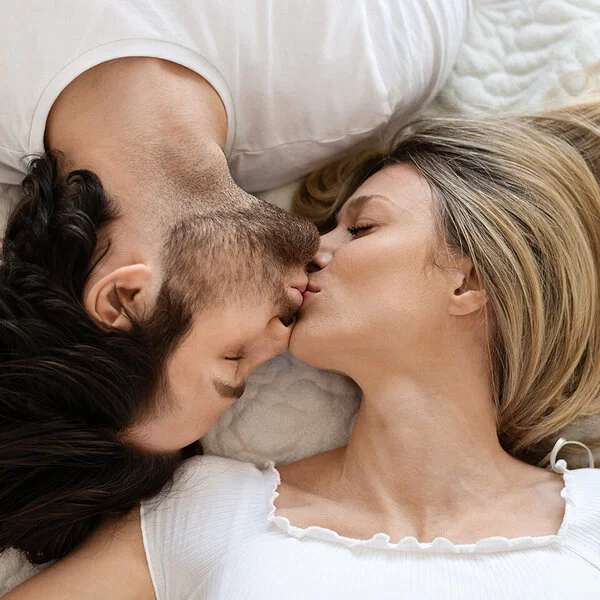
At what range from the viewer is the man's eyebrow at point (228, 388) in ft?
4.35

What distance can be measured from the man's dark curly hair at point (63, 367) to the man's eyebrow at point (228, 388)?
0.11 meters

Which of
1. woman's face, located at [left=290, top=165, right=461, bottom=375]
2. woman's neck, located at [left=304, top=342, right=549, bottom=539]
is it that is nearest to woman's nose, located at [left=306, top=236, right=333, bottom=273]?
woman's face, located at [left=290, top=165, right=461, bottom=375]

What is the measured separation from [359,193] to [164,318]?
20.1 inches

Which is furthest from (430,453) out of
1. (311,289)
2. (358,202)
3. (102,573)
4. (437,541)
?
(102,573)

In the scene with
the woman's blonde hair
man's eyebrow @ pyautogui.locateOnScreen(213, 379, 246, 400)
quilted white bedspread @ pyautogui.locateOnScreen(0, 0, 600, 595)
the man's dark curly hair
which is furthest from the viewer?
quilted white bedspread @ pyautogui.locateOnScreen(0, 0, 600, 595)

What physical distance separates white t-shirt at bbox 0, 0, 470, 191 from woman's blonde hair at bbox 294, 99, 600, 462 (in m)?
0.15

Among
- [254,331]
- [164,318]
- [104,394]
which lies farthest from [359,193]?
[104,394]

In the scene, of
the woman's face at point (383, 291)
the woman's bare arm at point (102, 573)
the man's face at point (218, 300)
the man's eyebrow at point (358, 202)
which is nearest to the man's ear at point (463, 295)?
the woman's face at point (383, 291)

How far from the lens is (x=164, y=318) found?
1.25 meters

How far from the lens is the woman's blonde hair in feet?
4.70

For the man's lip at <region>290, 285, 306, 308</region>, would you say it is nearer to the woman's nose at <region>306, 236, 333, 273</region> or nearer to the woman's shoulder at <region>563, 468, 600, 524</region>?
the woman's nose at <region>306, 236, 333, 273</region>

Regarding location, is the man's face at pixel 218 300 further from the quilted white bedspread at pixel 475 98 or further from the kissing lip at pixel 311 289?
the quilted white bedspread at pixel 475 98

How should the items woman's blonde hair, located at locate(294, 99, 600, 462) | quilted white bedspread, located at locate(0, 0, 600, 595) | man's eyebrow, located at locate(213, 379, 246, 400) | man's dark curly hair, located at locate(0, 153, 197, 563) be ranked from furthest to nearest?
quilted white bedspread, located at locate(0, 0, 600, 595), woman's blonde hair, located at locate(294, 99, 600, 462), man's eyebrow, located at locate(213, 379, 246, 400), man's dark curly hair, located at locate(0, 153, 197, 563)

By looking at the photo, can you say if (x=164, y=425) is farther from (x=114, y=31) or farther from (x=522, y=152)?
(x=522, y=152)
